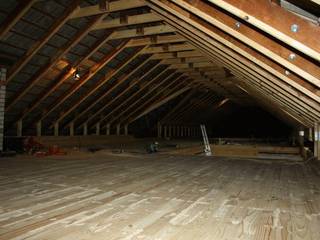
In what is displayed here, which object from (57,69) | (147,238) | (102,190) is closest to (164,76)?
(57,69)

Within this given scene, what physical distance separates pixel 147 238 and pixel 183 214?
2.29ft

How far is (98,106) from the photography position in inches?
449

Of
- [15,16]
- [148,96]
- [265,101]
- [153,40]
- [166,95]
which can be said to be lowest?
[265,101]

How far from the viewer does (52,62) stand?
7.32 metres

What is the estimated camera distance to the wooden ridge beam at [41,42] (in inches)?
243

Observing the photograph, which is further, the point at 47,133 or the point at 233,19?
the point at 47,133

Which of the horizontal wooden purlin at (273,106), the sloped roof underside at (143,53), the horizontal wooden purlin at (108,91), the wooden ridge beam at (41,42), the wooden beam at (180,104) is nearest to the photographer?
the sloped roof underside at (143,53)

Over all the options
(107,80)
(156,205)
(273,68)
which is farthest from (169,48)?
(156,205)

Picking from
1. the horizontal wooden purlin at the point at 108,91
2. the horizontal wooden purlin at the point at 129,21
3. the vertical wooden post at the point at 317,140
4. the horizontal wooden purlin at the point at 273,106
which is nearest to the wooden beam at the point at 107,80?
the horizontal wooden purlin at the point at 108,91

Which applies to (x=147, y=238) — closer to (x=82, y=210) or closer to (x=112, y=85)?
(x=82, y=210)

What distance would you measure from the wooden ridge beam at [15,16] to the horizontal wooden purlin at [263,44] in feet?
12.7

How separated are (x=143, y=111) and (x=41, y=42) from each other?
768cm

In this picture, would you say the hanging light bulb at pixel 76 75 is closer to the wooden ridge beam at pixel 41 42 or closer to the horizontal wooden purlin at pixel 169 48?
the wooden ridge beam at pixel 41 42

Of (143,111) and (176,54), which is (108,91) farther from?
(143,111)
